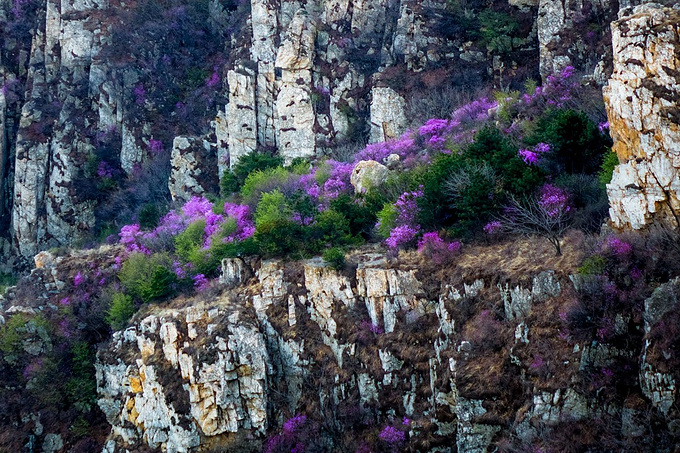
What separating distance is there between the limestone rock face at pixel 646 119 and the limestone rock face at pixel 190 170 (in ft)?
→ 101

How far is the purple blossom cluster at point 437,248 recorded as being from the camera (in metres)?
28.5

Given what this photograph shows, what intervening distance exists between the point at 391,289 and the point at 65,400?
56.2 ft

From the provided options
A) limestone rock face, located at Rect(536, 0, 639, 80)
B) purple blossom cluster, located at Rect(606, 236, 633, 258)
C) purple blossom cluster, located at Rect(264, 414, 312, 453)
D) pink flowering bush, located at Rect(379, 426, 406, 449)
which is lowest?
purple blossom cluster, located at Rect(264, 414, 312, 453)

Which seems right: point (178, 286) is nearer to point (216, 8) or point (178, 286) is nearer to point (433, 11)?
point (433, 11)

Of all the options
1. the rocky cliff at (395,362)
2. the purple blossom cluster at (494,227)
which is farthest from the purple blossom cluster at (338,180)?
the purple blossom cluster at (494,227)

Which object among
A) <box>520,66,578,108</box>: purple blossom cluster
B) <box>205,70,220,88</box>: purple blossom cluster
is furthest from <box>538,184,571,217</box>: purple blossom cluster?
<box>205,70,220,88</box>: purple blossom cluster

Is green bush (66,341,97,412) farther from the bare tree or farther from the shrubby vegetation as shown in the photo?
the bare tree

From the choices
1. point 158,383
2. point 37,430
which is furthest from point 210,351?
point 37,430

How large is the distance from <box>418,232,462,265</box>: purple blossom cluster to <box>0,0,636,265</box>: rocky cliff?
13160 millimetres

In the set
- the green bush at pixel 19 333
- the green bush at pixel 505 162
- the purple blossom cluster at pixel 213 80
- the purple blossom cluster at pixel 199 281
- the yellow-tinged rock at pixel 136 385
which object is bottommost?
the yellow-tinged rock at pixel 136 385

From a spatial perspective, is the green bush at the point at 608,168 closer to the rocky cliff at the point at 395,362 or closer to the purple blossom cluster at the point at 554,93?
the rocky cliff at the point at 395,362

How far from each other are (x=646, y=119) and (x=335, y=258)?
12381mm

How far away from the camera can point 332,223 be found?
3338cm

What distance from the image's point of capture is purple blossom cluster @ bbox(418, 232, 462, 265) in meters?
28.5
